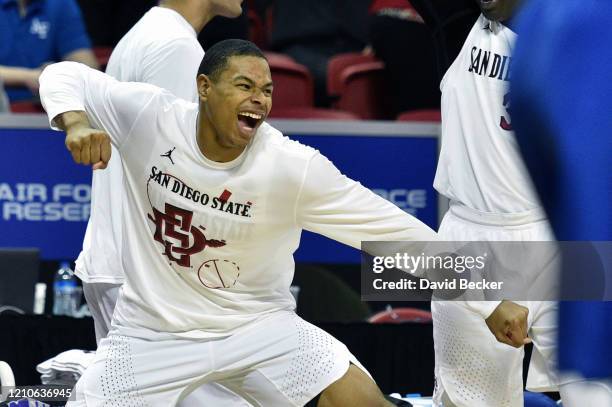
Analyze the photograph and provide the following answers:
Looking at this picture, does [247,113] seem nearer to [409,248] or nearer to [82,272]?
[409,248]

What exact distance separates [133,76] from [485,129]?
129cm

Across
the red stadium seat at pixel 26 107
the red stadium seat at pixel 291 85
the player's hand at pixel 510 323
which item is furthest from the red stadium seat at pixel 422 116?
the player's hand at pixel 510 323

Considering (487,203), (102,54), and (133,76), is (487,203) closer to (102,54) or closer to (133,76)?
(133,76)

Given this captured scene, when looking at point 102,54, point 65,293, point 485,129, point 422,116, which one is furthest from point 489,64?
point 102,54

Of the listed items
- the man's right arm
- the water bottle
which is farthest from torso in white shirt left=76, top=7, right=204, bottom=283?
the water bottle

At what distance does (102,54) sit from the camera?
7.20 m

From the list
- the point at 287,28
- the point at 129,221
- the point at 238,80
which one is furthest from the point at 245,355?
the point at 287,28

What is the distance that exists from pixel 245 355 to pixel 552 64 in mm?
2374

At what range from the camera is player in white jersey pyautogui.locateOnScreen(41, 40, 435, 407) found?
385 cm

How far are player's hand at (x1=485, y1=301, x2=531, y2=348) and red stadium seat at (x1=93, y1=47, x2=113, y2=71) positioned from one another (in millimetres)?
3805

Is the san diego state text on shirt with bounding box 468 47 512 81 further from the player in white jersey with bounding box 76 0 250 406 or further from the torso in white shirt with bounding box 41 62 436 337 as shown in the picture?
the player in white jersey with bounding box 76 0 250 406

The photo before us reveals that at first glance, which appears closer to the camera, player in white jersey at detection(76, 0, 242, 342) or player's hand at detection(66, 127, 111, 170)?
player's hand at detection(66, 127, 111, 170)

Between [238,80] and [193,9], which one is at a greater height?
[193,9]

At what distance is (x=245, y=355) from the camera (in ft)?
12.7
